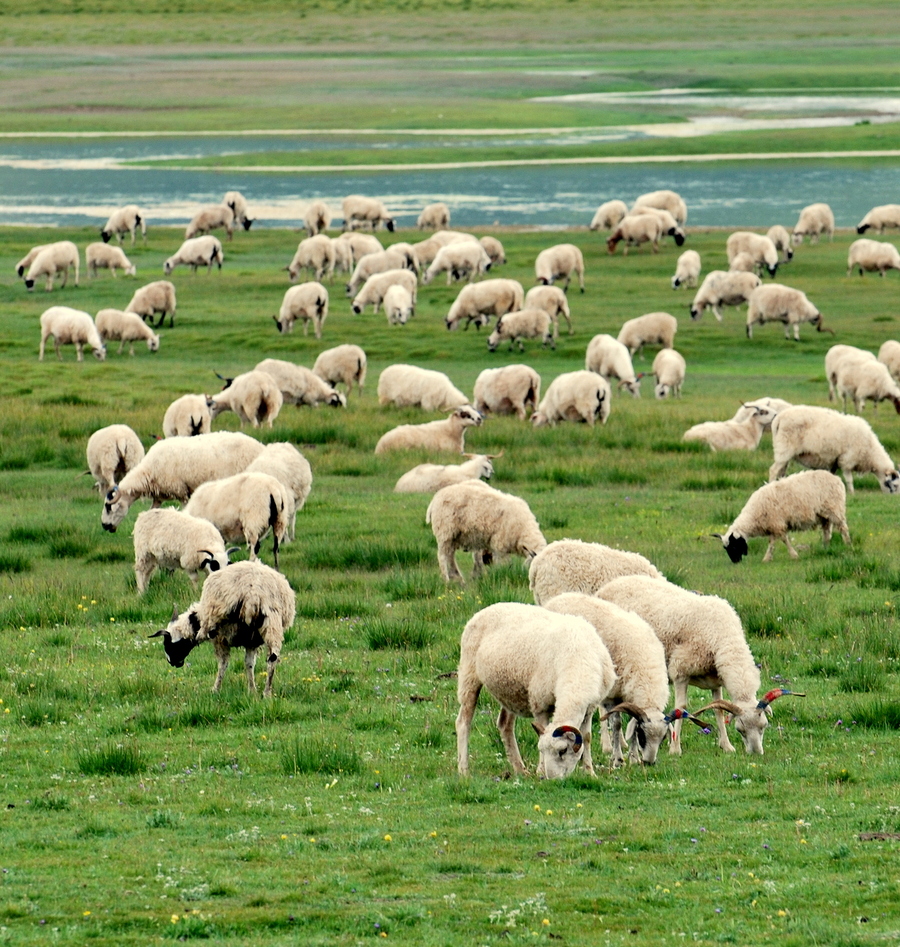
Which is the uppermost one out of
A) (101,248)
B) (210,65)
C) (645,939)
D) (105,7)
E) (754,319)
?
(105,7)

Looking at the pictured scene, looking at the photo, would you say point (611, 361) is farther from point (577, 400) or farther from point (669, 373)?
point (577, 400)

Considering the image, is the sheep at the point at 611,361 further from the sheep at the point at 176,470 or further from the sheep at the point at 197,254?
the sheep at the point at 197,254

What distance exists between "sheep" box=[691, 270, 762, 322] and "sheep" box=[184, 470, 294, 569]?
2234 centimetres

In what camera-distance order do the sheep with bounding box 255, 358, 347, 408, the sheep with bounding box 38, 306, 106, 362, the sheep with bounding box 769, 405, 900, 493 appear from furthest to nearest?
the sheep with bounding box 38, 306, 106, 362 < the sheep with bounding box 255, 358, 347, 408 < the sheep with bounding box 769, 405, 900, 493

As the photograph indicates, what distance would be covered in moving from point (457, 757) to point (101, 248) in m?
35.5

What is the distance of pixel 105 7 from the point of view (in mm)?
164250

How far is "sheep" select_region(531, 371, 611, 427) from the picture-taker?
80.4 feet

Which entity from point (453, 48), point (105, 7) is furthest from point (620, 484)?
point (105, 7)

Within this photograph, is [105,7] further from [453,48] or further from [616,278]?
[616,278]

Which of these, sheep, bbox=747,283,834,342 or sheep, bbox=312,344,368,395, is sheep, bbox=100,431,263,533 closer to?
sheep, bbox=312,344,368,395

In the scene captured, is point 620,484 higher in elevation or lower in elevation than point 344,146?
lower

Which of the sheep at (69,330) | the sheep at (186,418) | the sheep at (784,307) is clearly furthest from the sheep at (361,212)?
the sheep at (186,418)

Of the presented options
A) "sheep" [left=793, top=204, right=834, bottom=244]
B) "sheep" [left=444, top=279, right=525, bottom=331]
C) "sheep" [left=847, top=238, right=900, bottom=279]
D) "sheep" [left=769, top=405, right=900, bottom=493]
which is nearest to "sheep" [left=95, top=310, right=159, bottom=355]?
"sheep" [left=444, top=279, right=525, bottom=331]

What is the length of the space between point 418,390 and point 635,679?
16720 millimetres
